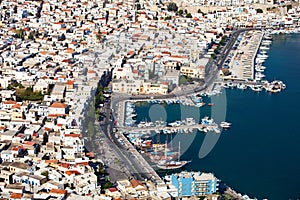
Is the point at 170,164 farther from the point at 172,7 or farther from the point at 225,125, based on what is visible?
the point at 172,7

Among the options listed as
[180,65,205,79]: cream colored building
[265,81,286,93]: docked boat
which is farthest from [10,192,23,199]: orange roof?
[265,81,286,93]: docked boat

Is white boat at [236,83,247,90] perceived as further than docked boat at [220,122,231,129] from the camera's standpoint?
Yes

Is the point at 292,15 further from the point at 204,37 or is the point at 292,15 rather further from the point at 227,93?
the point at 227,93

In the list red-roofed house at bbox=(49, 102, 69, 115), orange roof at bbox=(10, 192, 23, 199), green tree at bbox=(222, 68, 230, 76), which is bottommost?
orange roof at bbox=(10, 192, 23, 199)

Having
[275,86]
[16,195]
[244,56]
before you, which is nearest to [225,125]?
[275,86]

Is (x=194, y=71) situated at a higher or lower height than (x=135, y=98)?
higher

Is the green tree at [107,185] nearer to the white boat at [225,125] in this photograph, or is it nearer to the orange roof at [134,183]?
the orange roof at [134,183]

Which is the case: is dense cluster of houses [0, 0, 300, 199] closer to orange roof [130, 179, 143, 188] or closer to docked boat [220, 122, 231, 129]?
orange roof [130, 179, 143, 188]
